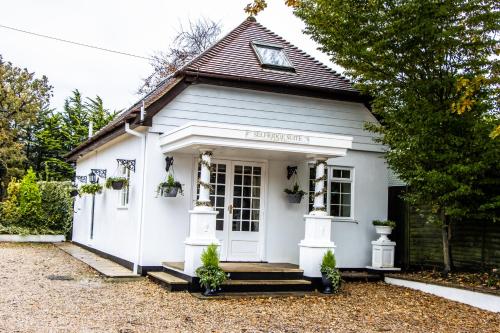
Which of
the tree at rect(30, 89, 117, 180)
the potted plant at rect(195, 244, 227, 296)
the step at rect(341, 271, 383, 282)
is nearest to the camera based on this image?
the potted plant at rect(195, 244, 227, 296)

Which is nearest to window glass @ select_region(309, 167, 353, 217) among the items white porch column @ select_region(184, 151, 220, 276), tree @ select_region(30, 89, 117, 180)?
white porch column @ select_region(184, 151, 220, 276)

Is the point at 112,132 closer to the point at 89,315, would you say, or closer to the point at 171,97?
the point at 171,97

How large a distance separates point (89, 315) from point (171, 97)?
16.2 ft

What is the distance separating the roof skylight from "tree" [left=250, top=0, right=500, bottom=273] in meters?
1.21

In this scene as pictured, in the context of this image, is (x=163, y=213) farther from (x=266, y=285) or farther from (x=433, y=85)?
(x=433, y=85)

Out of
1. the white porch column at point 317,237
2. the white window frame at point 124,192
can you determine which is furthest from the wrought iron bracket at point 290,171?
the white window frame at point 124,192

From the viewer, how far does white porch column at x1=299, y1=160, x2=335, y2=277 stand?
10.1 m

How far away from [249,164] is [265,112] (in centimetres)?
120

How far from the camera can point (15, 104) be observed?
25.4m

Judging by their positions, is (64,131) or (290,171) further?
(64,131)

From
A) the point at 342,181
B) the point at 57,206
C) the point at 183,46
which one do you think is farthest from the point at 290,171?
the point at 183,46

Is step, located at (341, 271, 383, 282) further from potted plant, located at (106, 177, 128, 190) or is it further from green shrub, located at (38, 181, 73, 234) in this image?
green shrub, located at (38, 181, 73, 234)

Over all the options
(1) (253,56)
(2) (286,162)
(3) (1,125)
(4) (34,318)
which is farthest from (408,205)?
(3) (1,125)

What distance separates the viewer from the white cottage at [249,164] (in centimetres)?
999
